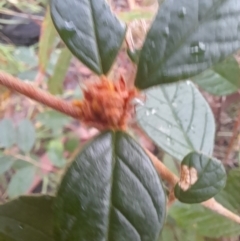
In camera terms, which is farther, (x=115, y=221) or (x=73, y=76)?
(x=73, y=76)

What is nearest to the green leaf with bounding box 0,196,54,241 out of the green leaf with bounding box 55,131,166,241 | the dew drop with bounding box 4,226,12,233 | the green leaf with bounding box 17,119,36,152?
the dew drop with bounding box 4,226,12,233

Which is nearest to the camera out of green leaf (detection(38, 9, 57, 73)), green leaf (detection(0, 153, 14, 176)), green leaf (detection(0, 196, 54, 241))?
green leaf (detection(0, 196, 54, 241))

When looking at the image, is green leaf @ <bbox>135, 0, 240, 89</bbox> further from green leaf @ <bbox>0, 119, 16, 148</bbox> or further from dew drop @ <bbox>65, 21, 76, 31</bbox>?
green leaf @ <bbox>0, 119, 16, 148</bbox>

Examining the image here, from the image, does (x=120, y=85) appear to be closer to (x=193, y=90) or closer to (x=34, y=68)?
(x=193, y=90)

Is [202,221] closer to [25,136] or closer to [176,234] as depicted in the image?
[176,234]

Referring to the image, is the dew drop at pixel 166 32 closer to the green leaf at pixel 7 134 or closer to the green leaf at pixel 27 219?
the green leaf at pixel 27 219

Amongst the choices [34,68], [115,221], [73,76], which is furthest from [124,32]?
[73,76]
